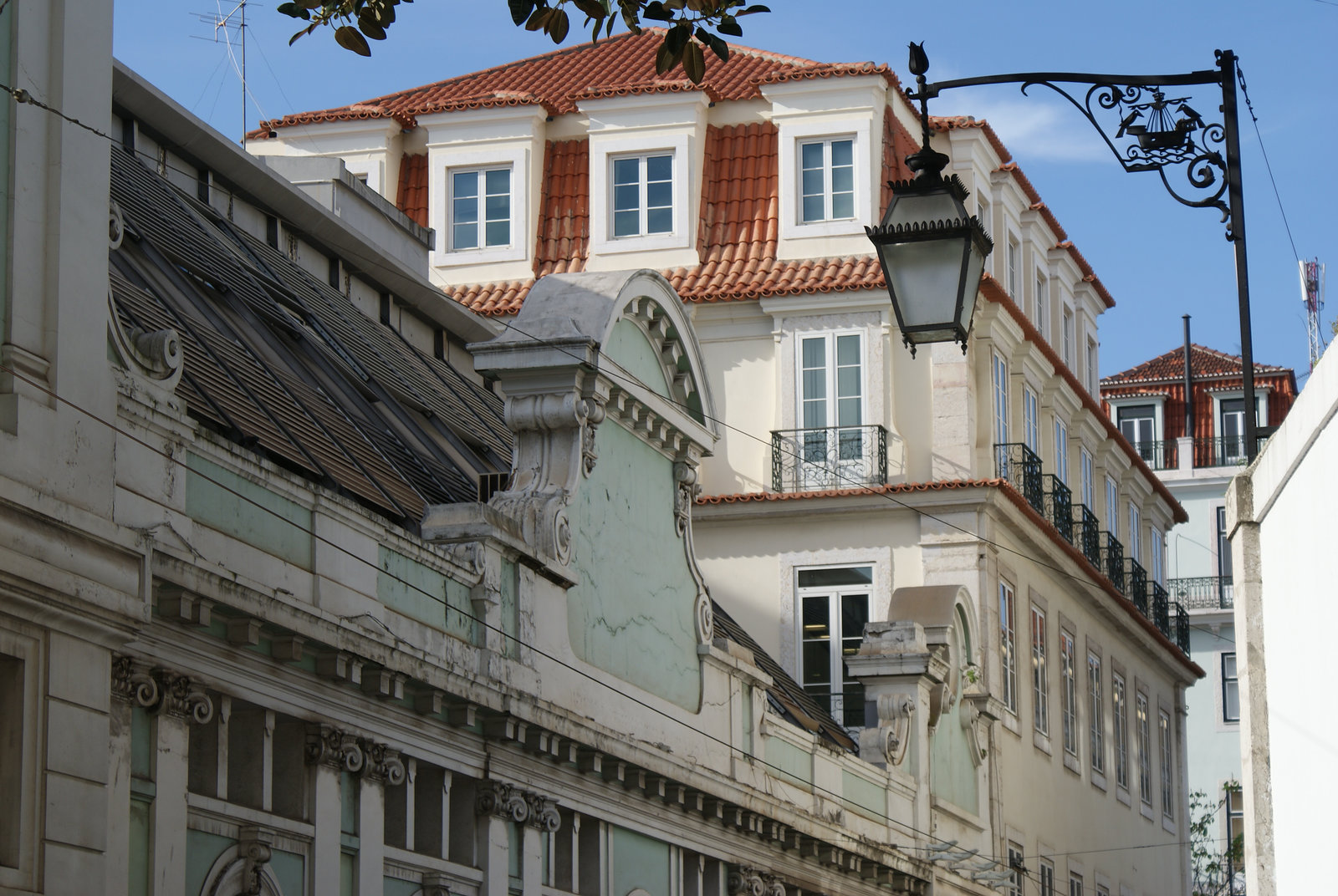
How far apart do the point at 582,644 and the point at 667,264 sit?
49.2 feet

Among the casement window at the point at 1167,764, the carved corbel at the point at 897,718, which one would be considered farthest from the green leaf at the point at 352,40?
the casement window at the point at 1167,764

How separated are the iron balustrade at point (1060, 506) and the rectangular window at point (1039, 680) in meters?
1.50

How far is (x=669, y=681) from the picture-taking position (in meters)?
22.9

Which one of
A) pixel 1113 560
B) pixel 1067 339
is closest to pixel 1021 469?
pixel 1113 560

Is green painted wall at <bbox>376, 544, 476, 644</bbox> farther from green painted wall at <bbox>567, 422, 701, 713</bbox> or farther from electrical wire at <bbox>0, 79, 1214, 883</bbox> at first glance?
green painted wall at <bbox>567, 422, 701, 713</bbox>

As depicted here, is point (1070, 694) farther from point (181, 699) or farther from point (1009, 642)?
point (181, 699)

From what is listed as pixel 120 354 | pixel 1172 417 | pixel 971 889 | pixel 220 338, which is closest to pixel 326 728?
pixel 120 354

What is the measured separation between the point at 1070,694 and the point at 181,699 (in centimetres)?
2664

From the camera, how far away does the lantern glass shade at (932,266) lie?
11852mm

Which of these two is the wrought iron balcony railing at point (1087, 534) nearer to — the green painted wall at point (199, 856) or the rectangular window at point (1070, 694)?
the rectangular window at point (1070, 694)

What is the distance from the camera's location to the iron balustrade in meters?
37.5

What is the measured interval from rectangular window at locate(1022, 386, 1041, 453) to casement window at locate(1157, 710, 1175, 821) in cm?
1066

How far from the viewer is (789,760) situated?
25906mm

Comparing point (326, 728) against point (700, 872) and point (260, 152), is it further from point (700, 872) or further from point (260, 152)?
point (260, 152)
